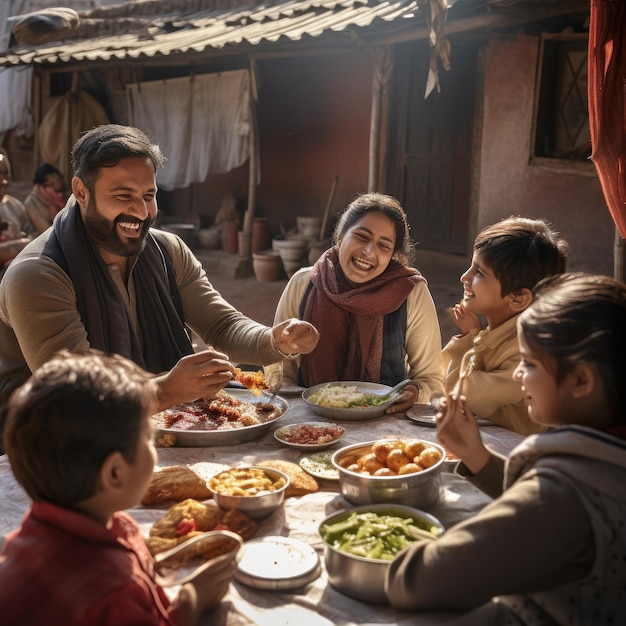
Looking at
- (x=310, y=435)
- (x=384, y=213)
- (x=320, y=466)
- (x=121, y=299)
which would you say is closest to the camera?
(x=320, y=466)

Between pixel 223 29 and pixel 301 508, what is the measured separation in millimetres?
10119

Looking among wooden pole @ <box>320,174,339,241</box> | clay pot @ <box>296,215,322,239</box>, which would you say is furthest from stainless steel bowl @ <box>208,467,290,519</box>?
clay pot @ <box>296,215,322,239</box>

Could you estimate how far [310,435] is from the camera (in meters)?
2.86

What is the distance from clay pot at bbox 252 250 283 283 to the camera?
1141cm

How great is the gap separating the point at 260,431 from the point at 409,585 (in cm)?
130

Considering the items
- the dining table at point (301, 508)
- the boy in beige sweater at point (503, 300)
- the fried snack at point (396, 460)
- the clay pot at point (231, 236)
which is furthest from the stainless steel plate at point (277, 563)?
the clay pot at point (231, 236)

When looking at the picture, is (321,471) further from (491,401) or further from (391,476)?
(491,401)

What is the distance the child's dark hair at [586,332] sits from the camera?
1734 millimetres

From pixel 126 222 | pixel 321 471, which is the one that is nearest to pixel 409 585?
pixel 321 471

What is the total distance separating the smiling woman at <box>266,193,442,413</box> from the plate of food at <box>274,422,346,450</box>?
1.06 m

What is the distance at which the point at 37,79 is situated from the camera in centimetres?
1511

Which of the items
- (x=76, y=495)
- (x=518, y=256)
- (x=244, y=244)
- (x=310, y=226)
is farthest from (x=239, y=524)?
(x=244, y=244)

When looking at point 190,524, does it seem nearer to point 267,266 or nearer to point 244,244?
point 267,266

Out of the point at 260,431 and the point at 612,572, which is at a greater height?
the point at 612,572
